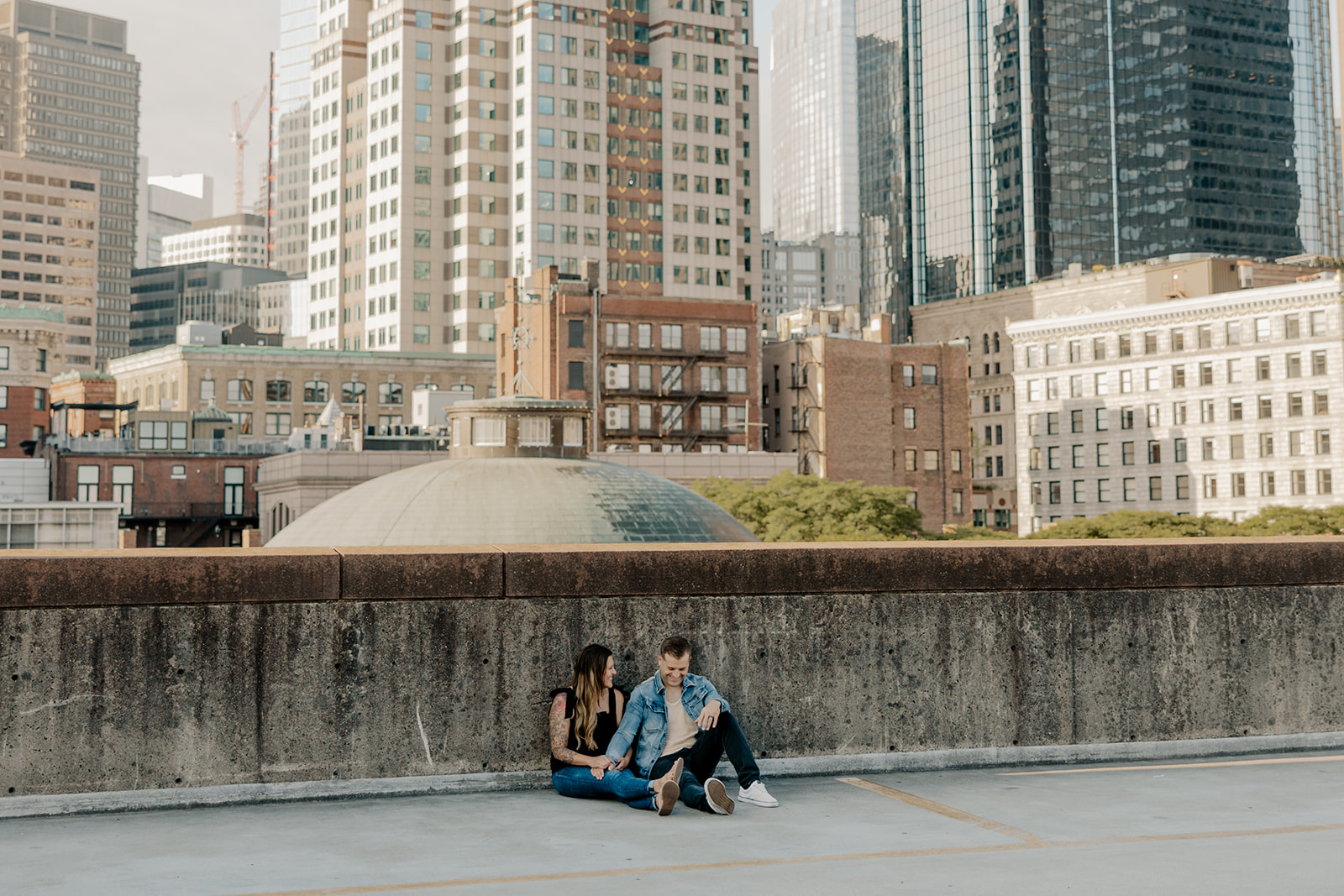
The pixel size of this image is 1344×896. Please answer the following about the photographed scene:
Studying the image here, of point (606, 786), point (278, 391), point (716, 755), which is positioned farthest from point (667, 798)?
point (278, 391)

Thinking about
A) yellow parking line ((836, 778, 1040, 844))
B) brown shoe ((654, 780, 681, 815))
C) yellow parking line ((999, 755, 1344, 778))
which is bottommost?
yellow parking line ((999, 755, 1344, 778))

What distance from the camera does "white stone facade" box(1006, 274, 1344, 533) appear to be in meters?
115

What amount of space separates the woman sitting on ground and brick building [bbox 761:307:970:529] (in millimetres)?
114920

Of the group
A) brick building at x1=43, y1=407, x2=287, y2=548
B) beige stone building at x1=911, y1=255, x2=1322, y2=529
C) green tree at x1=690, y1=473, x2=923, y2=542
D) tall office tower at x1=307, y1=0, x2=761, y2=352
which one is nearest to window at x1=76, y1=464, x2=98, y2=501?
brick building at x1=43, y1=407, x2=287, y2=548

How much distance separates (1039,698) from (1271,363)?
378 feet

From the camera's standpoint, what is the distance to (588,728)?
1071 cm

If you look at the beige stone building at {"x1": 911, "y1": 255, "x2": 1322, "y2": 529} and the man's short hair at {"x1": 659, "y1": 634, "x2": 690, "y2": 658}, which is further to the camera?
the beige stone building at {"x1": 911, "y1": 255, "x2": 1322, "y2": 529}

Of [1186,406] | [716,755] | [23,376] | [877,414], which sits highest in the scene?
[23,376]

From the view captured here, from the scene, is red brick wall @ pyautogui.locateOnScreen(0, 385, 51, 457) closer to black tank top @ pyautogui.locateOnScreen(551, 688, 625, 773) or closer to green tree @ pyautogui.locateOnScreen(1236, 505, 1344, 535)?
green tree @ pyautogui.locateOnScreen(1236, 505, 1344, 535)

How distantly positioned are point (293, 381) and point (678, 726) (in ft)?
461

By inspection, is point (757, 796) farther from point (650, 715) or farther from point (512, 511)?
point (512, 511)

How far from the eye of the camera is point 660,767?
10.5m

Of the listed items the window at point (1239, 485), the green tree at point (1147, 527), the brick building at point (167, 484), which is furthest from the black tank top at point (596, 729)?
the window at point (1239, 485)

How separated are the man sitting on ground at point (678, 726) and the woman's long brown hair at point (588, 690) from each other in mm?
212
